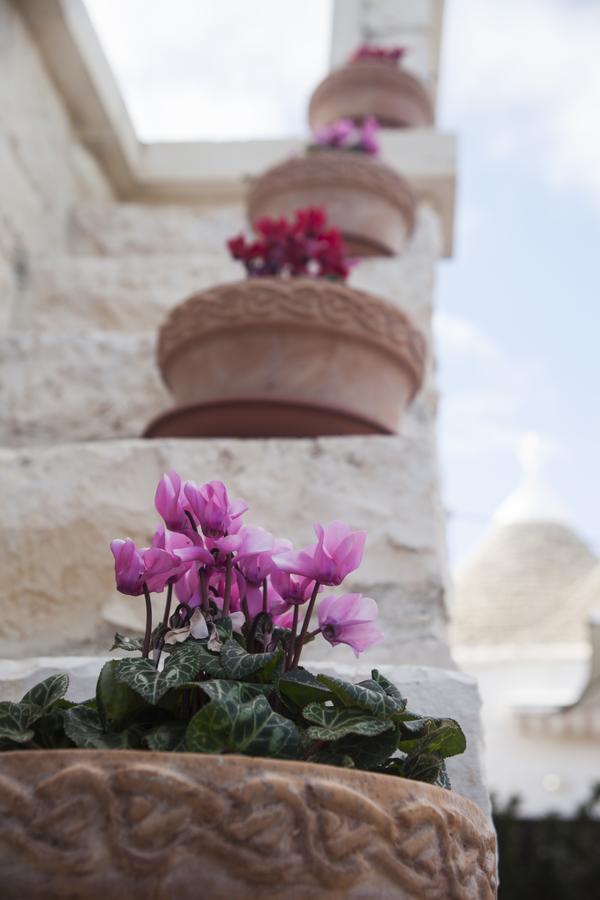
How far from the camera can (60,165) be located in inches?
143

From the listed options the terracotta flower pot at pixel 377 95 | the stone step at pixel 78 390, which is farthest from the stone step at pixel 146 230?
the stone step at pixel 78 390

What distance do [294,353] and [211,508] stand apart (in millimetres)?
1090

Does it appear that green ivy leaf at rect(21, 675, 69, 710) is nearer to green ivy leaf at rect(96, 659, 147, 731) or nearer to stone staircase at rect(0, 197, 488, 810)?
green ivy leaf at rect(96, 659, 147, 731)

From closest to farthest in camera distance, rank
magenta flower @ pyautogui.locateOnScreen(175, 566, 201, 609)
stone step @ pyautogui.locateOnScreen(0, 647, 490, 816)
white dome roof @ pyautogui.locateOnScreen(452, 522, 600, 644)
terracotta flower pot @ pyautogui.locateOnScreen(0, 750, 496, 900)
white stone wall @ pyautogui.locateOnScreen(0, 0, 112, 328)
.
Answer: terracotta flower pot @ pyautogui.locateOnScreen(0, 750, 496, 900)
magenta flower @ pyautogui.locateOnScreen(175, 566, 201, 609)
stone step @ pyautogui.locateOnScreen(0, 647, 490, 816)
white stone wall @ pyautogui.locateOnScreen(0, 0, 112, 328)
white dome roof @ pyautogui.locateOnScreen(452, 522, 600, 644)

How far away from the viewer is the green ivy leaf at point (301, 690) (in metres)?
1.00

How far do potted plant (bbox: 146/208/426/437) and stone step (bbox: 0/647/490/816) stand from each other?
2.40 ft

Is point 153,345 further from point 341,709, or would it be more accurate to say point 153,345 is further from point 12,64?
point 341,709

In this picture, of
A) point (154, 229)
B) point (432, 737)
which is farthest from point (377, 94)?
point (432, 737)

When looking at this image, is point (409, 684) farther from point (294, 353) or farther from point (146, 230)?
point (146, 230)

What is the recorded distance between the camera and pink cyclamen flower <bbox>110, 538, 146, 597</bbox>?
1.05 meters

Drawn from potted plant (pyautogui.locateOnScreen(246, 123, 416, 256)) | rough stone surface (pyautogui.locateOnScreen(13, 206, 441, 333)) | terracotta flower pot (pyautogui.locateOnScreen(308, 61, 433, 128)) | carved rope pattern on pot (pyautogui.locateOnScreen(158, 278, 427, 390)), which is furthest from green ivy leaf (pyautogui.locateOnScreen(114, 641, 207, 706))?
terracotta flower pot (pyautogui.locateOnScreen(308, 61, 433, 128))

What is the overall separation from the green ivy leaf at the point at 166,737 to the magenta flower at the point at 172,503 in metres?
0.23

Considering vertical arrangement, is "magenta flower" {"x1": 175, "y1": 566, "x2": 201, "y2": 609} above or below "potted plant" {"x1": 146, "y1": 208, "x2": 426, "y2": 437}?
below

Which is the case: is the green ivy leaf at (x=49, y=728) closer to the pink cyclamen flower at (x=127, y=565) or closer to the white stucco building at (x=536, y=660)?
the pink cyclamen flower at (x=127, y=565)
